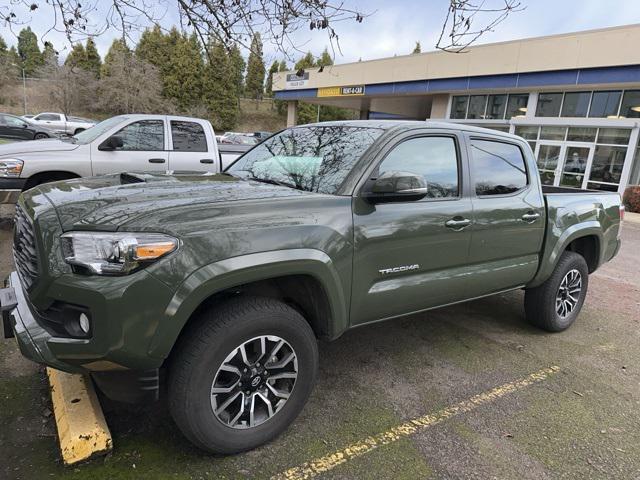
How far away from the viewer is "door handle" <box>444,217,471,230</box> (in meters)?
3.34

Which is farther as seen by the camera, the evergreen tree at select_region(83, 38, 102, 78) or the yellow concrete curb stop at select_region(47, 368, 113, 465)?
the evergreen tree at select_region(83, 38, 102, 78)

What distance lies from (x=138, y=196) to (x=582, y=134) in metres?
19.0

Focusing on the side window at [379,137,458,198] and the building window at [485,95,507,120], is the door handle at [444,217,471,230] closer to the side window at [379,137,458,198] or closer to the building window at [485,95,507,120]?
the side window at [379,137,458,198]

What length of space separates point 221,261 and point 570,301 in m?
3.92

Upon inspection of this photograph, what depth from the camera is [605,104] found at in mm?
17125

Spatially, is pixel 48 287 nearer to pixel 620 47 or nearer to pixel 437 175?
pixel 437 175

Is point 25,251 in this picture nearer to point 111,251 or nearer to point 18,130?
point 111,251

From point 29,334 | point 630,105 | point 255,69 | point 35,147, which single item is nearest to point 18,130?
point 35,147

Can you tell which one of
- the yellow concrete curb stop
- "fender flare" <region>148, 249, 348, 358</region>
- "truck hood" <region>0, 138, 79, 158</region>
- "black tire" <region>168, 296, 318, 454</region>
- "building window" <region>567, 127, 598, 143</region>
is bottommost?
the yellow concrete curb stop

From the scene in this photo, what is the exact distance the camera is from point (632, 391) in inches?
142

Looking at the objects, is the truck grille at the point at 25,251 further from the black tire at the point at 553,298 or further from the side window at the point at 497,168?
the black tire at the point at 553,298

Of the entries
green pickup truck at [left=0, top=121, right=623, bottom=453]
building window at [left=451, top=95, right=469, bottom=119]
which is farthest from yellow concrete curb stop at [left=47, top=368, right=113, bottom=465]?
building window at [left=451, top=95, right=469, bottom=119]

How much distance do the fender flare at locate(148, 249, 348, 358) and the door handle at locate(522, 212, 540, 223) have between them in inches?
78.6

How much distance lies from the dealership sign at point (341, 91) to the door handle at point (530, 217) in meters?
23.9
